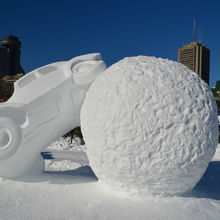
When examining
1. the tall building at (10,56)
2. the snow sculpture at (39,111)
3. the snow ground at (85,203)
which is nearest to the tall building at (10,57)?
the tall building at (10,56)

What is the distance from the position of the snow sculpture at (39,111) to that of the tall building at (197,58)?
219 ft

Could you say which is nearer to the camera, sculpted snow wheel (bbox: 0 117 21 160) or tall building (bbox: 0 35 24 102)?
sculpted snow wheel (bbox: 0 117 21 160)

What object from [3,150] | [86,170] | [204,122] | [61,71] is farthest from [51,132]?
[204,122]

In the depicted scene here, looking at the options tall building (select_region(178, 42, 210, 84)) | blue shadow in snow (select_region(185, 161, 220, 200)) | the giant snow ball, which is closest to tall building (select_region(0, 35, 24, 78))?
tall building (select_region(178, 42, 210, 84))

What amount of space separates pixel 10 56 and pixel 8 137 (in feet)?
296

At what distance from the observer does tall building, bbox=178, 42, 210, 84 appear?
67.3m

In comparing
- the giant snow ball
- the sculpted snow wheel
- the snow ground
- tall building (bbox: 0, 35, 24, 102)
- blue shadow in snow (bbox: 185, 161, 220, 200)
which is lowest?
tall building (bbox: 0, 35, 24, 102)

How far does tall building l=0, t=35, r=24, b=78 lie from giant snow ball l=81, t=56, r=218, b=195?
87.4 meters

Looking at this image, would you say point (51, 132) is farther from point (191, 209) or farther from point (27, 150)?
point (191, 209)

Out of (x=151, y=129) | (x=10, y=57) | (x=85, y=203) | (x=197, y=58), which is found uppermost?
(x=151, y=129)

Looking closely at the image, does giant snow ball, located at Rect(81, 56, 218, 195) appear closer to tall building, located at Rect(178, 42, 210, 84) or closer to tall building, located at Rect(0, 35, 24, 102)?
tall building, located at Rect(178, 42, 210, 84)

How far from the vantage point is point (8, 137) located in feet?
13.6

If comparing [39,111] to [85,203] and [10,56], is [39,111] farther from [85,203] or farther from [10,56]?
[10,56]

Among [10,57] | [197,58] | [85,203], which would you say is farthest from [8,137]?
[10,57]
